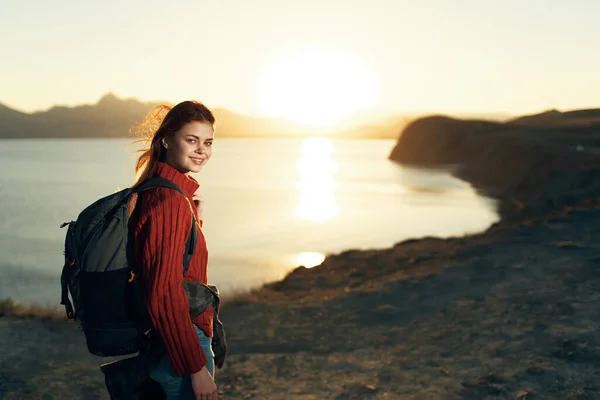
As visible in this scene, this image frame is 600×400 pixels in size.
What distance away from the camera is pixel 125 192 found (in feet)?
7.66

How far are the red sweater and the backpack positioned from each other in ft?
0.19

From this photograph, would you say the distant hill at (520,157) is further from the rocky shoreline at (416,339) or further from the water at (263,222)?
the rocky shoreline at (416,339)

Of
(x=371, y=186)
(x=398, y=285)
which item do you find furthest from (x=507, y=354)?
(x=371, y=186)

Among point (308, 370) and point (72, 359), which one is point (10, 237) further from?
point (308, 370)

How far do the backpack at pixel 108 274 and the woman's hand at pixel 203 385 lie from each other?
0.97 feet

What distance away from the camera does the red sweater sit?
7.36 ft

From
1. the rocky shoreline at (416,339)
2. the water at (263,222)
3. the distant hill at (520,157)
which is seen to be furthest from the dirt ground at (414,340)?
the distant hill at (520,157)

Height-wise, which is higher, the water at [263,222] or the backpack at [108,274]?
the backpack at [108,274]

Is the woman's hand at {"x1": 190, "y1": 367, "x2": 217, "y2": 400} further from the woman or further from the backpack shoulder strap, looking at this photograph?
the backpack shoulder strap

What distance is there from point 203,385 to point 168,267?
21.4 inches

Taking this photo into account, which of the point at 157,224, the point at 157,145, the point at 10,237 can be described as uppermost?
the point at 157,145

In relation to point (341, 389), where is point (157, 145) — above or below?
above

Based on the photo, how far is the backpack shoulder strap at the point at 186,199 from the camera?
2312mm

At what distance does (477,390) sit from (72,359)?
17.3ft
